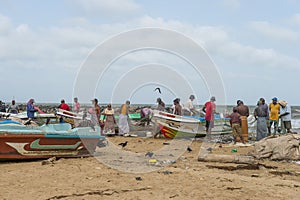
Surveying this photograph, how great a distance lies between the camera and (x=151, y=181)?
22.4 ft

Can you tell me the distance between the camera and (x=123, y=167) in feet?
26.9

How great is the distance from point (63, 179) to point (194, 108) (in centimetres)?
1003

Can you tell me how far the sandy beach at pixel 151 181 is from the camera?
5.92 metres

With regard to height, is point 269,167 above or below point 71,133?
below

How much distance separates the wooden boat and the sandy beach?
0.95ft

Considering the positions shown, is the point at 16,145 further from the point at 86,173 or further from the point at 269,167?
the point at 269,167

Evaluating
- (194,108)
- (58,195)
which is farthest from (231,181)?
(194,108)

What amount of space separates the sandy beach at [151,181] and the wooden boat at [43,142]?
29cm

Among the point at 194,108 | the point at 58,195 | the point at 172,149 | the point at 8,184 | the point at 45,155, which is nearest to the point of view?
the point at 58,195

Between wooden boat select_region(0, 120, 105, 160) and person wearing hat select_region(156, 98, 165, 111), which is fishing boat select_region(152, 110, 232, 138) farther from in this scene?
wooden boat select_region(0, 120, 105, 160)

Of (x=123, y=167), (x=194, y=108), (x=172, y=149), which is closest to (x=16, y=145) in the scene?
(x=123, y=167)

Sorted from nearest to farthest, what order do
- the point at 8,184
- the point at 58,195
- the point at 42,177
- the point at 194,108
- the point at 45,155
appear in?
the point at 58,195 → the point at 8,184 → the point at 42,177 → the point at 45,155 → the point at 194,108

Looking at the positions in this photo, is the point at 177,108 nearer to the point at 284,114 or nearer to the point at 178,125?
the point at 178,125

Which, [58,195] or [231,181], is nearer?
[58,195]
